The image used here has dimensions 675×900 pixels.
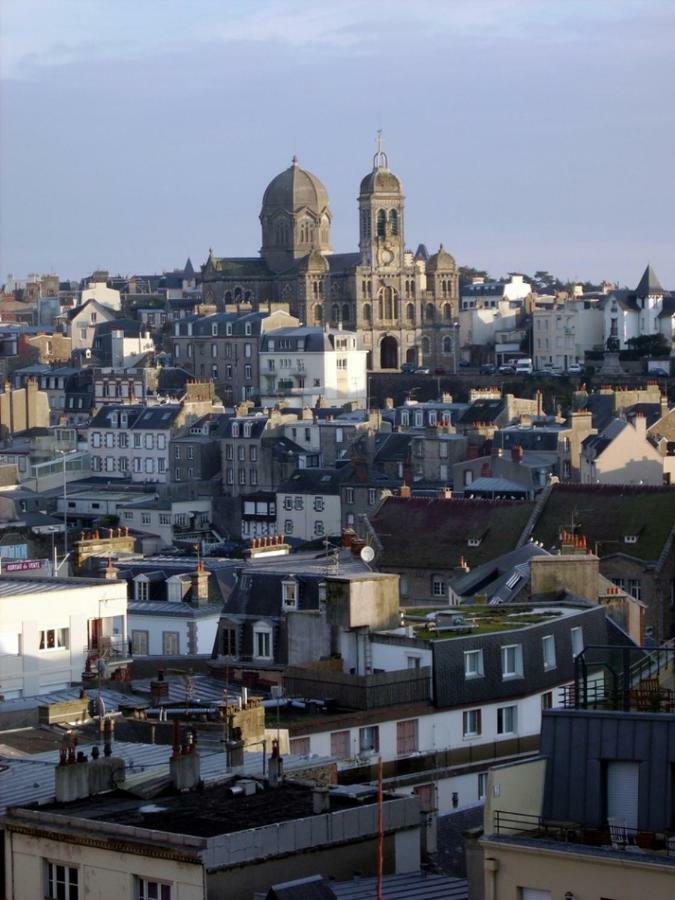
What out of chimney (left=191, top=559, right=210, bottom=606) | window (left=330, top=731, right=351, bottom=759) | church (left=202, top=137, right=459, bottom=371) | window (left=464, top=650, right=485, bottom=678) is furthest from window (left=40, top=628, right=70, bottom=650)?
church (left=202, top=137, right=459, bottom=371)

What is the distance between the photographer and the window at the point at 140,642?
43.2 meters

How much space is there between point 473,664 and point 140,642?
14.1 metres

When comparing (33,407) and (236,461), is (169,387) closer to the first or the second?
(33,407)

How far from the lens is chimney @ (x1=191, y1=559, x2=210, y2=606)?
44938mm

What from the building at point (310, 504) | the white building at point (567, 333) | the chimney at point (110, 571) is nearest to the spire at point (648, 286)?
the white building at point (567, 333)

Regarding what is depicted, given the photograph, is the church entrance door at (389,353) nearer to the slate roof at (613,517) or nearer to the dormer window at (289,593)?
the slate roof at (613,517)

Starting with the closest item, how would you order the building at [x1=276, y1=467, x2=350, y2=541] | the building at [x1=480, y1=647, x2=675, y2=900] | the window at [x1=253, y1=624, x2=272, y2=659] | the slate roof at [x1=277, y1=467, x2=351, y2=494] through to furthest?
the building at [x1=480, y1=647, x2=675, y2=900] < the window at [x1=253, y1=624, x2=272, y2=659] < the building at [x1=276, y1=467, x2=350, y2=541] < the slate roof at [x1=277, y1=467, x2=351, y2=494]

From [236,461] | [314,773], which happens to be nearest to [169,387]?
[236,461]

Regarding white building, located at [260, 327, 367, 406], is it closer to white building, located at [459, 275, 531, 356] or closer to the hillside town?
the hillside town

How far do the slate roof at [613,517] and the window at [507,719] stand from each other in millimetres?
25219

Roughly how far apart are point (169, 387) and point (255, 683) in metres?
94.7

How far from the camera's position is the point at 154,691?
97.1 feet

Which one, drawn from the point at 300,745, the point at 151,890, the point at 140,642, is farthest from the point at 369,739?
the point at 140,642

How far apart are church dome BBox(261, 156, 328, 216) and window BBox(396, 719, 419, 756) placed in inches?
5353
